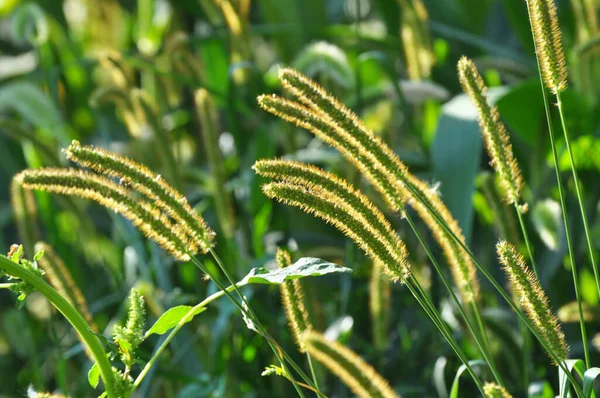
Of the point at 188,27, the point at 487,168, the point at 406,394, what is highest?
the point at 188,27

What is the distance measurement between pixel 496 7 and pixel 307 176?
155 centimetres

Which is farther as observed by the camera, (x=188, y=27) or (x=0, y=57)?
(x=0, y=57)

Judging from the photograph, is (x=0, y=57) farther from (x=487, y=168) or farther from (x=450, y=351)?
(x=450, y=351)

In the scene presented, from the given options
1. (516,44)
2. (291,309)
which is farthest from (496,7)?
(291,309)

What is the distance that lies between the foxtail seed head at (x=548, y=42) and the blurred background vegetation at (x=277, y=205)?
271mm

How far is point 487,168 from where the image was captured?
1370 millimetres

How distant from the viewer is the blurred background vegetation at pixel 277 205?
106 centimetres

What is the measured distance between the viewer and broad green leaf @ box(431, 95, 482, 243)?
40.0 inches

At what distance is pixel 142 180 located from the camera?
0.52 m

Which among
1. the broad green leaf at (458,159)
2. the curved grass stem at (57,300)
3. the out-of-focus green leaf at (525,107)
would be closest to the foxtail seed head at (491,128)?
the curved grass stem at (57,300)

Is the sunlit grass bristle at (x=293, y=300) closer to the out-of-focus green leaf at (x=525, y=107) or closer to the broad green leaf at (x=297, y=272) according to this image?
the broad green leaf at (x=297, y=272)

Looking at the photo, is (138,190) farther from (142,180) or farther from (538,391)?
(538,391)

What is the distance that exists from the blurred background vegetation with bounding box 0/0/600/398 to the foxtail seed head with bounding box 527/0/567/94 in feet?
0.89

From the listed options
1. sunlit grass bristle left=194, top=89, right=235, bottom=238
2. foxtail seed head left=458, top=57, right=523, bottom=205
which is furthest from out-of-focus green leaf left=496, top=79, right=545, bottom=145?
foxtail seed head left=458, top=57, right=523, bottom=205
